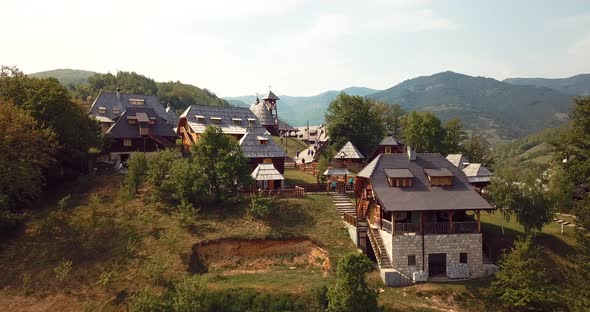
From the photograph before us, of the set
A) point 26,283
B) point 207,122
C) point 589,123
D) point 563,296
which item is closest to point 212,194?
point 26,283

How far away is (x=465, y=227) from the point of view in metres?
27.8

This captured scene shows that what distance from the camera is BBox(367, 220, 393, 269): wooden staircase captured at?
88.8 feet

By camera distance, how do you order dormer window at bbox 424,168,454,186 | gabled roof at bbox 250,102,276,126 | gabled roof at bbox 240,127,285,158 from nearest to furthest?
dormer window at bbox 424,168,454,186
gabled roof at bbox 240,127,285,158
gabled roof at bbox 250,102,276,126

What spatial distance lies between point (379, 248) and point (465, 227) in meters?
6.40

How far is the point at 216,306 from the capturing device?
2309 centimetres

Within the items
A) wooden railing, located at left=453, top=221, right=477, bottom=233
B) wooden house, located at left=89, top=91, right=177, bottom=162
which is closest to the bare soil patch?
wooden railing, located at left=453, top=221, right=477, bottom=233

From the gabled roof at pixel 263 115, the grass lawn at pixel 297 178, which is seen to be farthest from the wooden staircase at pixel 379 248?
the gabled roof at pixel 263 115

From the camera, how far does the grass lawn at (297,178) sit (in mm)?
43644

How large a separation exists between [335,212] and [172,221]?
13933mm

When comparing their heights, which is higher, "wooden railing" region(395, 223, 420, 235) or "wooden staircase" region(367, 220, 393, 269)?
"wooden railing" region(395, 223, 420, 235)

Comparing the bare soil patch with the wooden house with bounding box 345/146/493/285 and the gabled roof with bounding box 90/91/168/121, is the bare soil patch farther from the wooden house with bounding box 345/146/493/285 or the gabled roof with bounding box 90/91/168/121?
the gabled roof with bounding box 90/91/168/121

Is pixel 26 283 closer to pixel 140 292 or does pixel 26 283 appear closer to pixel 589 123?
pixel 140 292

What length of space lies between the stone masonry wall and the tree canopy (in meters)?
37.0

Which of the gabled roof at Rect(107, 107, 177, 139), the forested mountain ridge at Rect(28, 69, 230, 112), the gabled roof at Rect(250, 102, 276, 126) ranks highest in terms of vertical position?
the forested mountain ridge at Rect(28, 69, 230, 112)
